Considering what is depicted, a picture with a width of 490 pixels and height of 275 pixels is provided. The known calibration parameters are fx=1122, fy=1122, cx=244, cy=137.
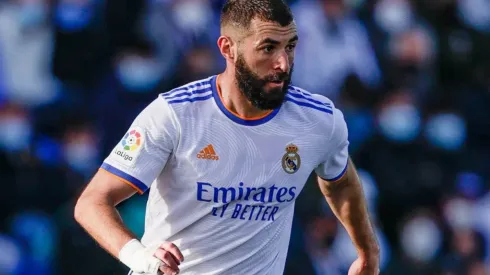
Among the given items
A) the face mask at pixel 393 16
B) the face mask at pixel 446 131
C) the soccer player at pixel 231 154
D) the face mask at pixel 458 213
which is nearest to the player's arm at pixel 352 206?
the soccer player at pixel 231 154

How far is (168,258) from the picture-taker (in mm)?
5191

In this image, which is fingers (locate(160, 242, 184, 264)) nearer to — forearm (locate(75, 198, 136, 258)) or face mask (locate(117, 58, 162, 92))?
forearm (locate(75, 198, 136, 258))

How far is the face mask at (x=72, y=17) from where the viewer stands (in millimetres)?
11820

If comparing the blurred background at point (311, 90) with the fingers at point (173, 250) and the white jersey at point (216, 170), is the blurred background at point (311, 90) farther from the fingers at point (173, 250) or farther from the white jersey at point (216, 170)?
the fingers at point (173, 250)

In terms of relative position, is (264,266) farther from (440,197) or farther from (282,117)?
(440,197)

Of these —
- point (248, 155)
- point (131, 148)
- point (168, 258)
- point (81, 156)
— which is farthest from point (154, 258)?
point (81, 156)

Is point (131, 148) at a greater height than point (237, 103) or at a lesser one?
lesser

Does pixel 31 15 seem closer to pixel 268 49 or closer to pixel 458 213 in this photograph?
pixel 458 213

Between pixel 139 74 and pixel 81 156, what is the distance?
3.91 feet

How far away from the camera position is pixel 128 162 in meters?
5.80

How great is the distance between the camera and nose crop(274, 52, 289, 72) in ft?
19.3

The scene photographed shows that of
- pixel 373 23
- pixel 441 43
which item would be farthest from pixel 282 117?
pixel 441 43

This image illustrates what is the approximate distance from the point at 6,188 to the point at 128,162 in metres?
5.36

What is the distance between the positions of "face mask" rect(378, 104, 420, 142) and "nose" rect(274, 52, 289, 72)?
6.95m
